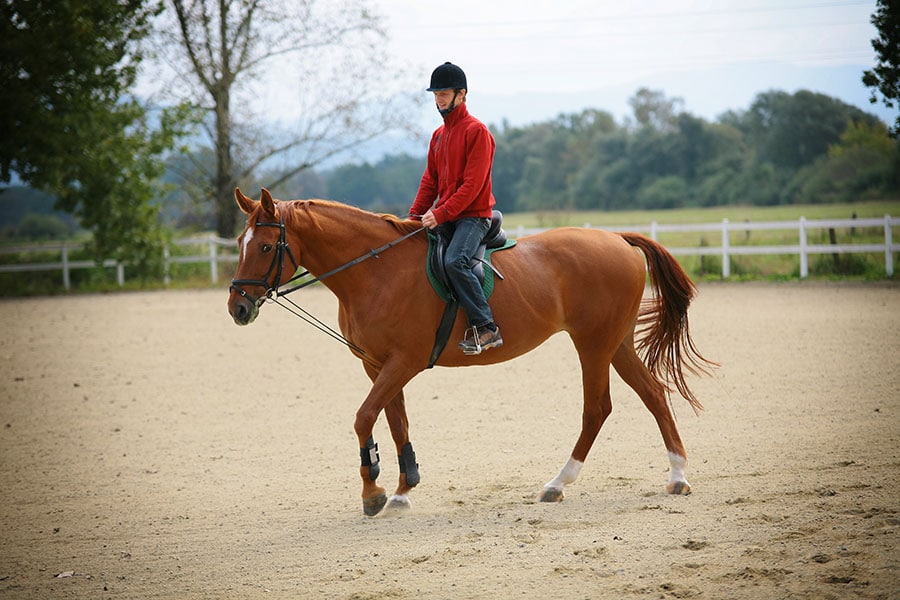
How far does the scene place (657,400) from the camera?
6.17m

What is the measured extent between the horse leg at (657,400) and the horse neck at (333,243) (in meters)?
1.99

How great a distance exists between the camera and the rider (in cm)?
566

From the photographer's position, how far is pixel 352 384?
424 inches

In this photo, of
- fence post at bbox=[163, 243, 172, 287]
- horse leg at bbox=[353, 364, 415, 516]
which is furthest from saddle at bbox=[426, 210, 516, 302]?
fence post at bbox=[163, 243, 172, 287]

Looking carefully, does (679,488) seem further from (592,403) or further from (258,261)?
(258,261)

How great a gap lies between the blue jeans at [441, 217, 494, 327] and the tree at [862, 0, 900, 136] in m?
15.7

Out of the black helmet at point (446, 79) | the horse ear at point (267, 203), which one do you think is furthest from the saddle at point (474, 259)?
the horse ear at point (267, 203)

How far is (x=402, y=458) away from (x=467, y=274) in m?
1.42

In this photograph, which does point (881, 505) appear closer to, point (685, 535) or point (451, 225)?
point (685, 535)

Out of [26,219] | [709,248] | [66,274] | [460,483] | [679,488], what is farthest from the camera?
[26,219]

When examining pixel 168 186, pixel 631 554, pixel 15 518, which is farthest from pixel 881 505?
pixel 168 186

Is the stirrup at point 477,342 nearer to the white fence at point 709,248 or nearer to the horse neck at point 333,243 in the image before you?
the horse neck at point 333,243

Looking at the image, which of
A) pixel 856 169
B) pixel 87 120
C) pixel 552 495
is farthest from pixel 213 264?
pixel 856 169

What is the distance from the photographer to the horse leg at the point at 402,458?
18.9 feet
